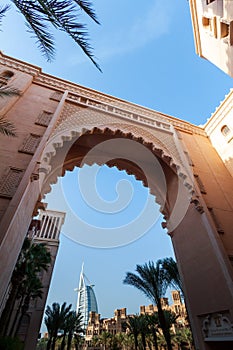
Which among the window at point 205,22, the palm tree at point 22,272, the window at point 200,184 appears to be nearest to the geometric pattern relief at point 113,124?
the window at point 200,184

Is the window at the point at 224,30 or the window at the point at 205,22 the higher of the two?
the window at the point at 205,22

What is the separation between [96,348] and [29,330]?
1866cm

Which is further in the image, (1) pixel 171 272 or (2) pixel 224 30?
(1) pixel 171 272

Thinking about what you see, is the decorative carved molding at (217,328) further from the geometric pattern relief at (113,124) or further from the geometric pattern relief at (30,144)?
the geometric pattern relief at (30,144)

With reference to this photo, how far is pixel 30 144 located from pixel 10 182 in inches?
39.1

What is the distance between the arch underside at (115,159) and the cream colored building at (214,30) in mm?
2308

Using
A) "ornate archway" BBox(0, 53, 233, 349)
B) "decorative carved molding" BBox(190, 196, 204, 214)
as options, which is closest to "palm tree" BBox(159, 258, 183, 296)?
"ornate archway" BBox(0, 53, 233, 349)

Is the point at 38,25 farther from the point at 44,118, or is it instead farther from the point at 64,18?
the point at 44,118

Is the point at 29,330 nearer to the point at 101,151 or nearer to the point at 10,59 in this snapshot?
the point at 101,151

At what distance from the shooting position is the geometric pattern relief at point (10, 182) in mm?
3045

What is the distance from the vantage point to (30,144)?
3.89 meters

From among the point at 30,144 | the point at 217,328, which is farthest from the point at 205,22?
the point at 217,328

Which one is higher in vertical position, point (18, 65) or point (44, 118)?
point (18, 65)

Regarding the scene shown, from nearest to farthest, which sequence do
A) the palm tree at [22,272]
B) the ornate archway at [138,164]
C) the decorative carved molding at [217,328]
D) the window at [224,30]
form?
1. the decorative carved molding at [217,328]
2. the ornate archway at [138,164]
3. the window at [224,30]
4. the palm tree at [22,272]
